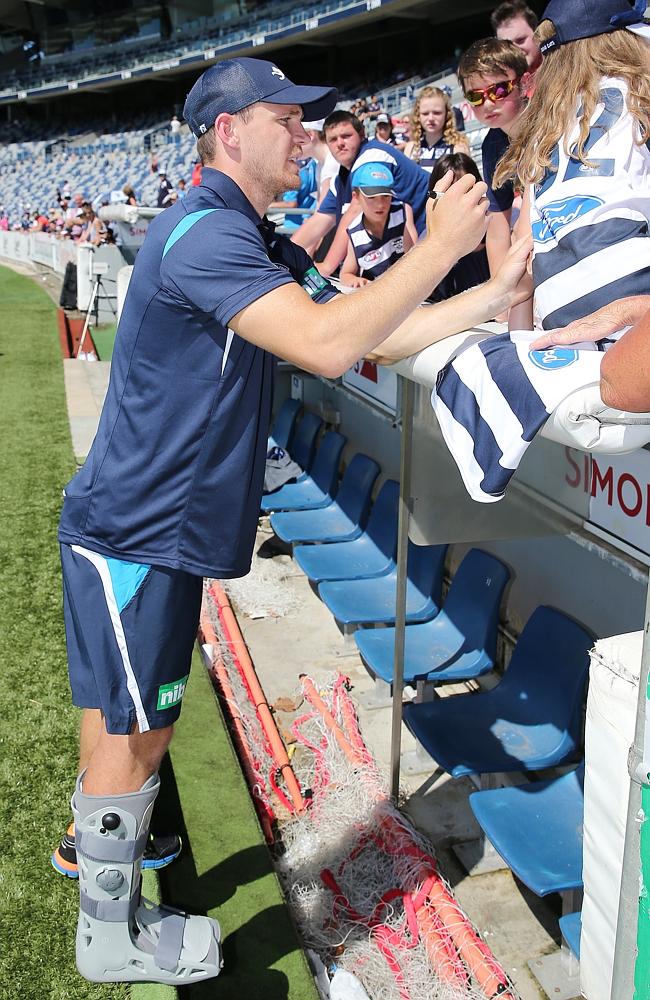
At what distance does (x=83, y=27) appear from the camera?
1843 inches

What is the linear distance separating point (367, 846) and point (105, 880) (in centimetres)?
143

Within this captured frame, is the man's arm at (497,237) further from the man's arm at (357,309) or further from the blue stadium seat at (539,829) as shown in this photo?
the blue stadium seat at (539,829)

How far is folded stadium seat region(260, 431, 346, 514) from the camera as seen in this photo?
671cm

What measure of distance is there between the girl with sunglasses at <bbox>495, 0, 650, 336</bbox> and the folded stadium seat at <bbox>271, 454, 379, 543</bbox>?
416 cm

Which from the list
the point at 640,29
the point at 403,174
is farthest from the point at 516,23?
the point at 640,29

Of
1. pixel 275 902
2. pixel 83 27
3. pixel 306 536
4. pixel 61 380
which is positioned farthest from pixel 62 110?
pixel 275 902

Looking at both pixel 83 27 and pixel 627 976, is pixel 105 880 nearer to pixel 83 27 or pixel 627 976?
pixel 627 976

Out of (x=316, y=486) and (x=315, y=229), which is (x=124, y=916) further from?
(x=316, y=486)

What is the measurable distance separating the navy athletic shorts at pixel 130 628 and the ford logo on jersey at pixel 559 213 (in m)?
1.18

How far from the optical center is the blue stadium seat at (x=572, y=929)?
8.60ft

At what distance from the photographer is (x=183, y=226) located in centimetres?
184

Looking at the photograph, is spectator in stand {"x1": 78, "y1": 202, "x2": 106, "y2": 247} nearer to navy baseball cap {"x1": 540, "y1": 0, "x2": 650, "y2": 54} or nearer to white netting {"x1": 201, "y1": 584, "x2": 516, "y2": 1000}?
white netting {"x1": 201, "y1": 584, "x2": 516, "y2": 1000}

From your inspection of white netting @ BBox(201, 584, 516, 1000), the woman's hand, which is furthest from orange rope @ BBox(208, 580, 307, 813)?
the woman's hand

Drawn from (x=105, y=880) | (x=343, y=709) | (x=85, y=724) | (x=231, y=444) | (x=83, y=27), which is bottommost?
(x=343, y=709)
